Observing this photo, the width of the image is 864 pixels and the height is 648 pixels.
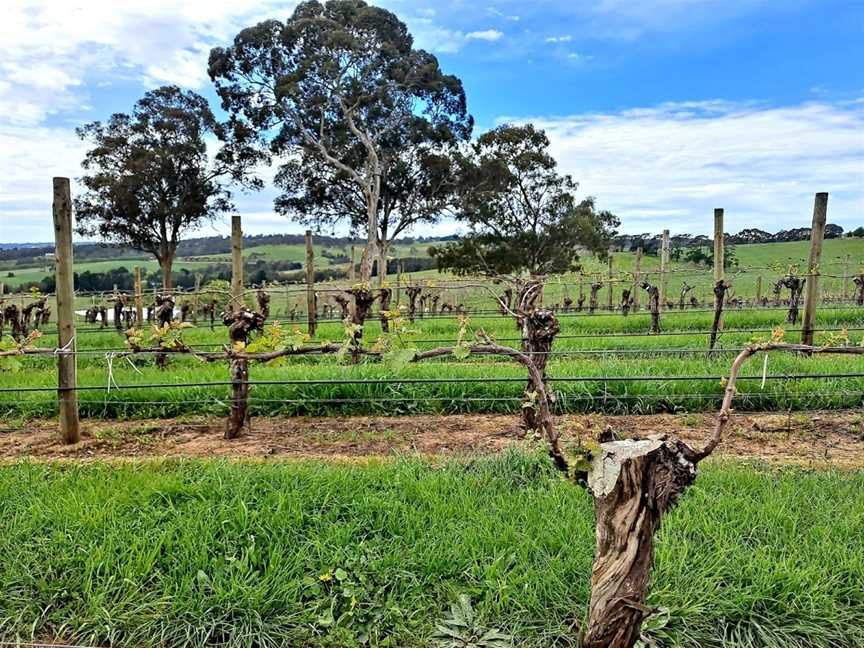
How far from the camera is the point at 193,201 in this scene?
937 inches

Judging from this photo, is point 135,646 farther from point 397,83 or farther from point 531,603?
point 397,83

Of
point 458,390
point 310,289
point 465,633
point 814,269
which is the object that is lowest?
point 465,633

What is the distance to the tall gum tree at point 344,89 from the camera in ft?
73.8

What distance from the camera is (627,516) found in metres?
1.95

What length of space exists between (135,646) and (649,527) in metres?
2.24

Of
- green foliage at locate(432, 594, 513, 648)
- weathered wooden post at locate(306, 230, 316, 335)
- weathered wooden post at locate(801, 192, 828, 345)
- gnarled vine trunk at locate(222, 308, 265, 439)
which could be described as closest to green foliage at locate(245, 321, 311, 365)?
gnarled vine trunk at locate(222, 308, 265, 439)

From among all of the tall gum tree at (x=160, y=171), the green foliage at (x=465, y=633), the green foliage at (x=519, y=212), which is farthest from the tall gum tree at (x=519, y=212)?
the green foliage at (x=465, y=633)

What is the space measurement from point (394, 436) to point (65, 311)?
126 inches

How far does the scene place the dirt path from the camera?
500 cm

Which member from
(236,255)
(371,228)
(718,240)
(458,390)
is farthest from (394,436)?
(371,228)

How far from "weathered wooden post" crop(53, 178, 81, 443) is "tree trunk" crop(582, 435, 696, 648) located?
503cm

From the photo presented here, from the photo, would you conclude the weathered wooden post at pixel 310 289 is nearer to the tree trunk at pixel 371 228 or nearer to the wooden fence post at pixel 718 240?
the wooden fence post at pixel 718 240

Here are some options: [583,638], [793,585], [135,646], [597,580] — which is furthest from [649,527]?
[135,646]

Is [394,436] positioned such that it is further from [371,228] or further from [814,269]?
[371,228]
